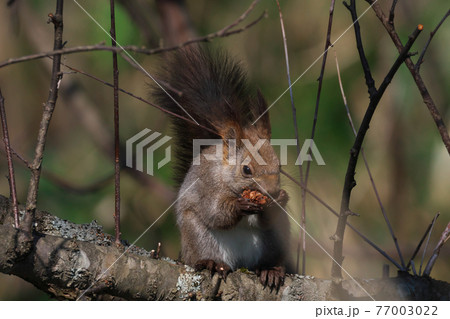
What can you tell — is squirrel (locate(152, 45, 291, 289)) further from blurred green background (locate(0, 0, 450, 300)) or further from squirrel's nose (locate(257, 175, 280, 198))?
blurred green background (locate(0, 0, 450, 300))

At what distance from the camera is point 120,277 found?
1.93 meters

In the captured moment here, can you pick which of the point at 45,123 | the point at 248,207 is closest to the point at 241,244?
the point at 248,207

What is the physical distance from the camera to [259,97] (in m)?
2.96

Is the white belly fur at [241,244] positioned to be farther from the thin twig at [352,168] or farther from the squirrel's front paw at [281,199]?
the thin twig at [352,168]

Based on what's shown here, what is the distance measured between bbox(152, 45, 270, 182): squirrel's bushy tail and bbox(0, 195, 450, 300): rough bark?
0.90 metres

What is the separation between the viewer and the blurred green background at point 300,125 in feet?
14.2

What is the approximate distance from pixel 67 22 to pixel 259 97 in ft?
8.70

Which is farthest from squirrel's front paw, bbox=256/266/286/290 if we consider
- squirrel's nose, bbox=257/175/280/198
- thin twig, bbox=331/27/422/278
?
thin twig, bbox=331/27/422/278

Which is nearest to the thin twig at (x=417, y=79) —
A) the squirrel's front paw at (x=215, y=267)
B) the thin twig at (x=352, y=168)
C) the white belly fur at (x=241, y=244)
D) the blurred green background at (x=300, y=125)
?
the thin twig at (x=352, y=168)

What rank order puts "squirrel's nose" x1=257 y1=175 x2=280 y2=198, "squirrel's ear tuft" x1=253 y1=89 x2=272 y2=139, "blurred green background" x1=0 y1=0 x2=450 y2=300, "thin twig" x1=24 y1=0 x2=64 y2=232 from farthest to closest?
1. "blurred green background" x1=0 y1=0 x2=450 y2=300
2. "squirrel's ear tuft" x1=253 y1=89 x2=272 y2=139
3. "squirrel's nose" x1=257 y1=175 x2=280 y2=198
4. "thin twig" x1=24 y1=0 x2=64 y2=232

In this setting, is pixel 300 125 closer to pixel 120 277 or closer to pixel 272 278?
pixel 272 278

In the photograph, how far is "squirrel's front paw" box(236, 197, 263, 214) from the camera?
2.73 m

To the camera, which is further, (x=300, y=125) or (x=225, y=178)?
(x=300, y=125)

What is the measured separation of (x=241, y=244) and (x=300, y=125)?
1.86m
